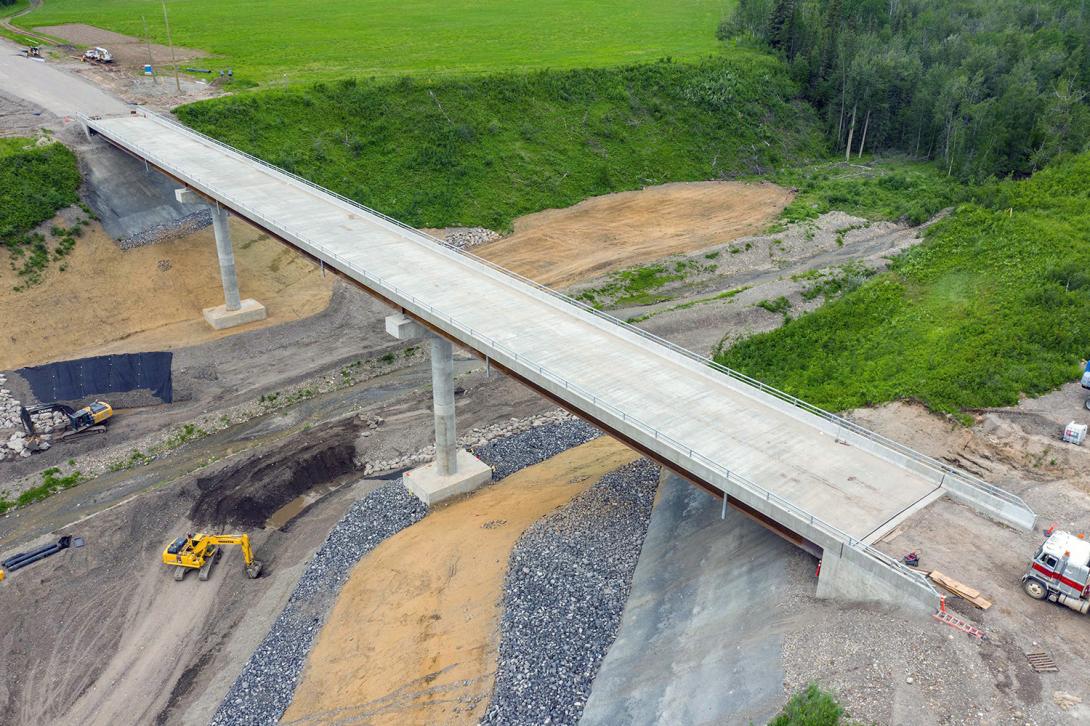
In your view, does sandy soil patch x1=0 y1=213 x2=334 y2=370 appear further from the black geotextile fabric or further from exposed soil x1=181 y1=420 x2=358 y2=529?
exposed soil x1=181 y1=420 x2=358 y2=529

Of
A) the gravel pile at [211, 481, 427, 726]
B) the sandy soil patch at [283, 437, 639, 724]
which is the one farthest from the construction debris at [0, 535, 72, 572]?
the sandy soil patch at [283, 437, 639, 724]

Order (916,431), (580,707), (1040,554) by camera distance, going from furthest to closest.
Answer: (916,431)
(580,707)
(1040,554)

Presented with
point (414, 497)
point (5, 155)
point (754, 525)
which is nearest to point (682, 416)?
point (754, 525)

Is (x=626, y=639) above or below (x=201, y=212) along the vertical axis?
below

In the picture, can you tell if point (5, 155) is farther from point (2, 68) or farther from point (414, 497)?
point (414, 497)

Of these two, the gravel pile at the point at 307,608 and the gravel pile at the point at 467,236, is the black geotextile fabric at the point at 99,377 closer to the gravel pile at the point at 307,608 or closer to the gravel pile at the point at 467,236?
the gravel pile at the point at 307,608

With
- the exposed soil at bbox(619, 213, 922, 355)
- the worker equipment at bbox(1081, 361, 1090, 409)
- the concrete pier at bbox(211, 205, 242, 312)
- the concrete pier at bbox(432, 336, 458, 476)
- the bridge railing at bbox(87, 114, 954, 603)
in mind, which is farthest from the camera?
A: the exposed soil at bbox(619, 213, 922, 355)

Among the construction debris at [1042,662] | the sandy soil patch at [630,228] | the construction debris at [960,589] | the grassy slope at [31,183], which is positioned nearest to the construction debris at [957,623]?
the construction debris at [960,589]
